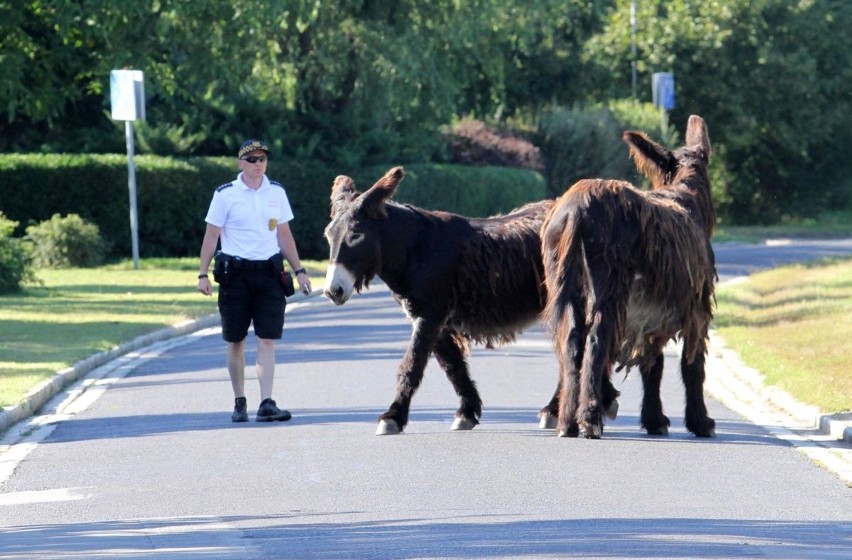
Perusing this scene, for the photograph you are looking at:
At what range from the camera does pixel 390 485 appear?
9.62 meters

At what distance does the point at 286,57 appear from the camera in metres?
37.7

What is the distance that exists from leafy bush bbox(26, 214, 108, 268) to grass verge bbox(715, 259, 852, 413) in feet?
38.8

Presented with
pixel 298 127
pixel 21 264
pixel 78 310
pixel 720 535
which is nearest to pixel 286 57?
pixel 298 127

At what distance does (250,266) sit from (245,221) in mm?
325

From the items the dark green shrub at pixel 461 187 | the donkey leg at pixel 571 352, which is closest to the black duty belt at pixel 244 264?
the donkey leg at pixel 571 352

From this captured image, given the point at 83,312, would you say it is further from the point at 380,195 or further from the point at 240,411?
the point at 380,195

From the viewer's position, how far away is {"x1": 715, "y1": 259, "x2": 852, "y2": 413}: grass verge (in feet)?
45.7

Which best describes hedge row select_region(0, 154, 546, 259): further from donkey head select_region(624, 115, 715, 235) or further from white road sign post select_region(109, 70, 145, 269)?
donkey head select_region(624, 115, 715, 235)

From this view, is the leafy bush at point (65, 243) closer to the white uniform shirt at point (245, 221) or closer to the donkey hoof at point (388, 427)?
the white uniform shirt at point (245, 221)

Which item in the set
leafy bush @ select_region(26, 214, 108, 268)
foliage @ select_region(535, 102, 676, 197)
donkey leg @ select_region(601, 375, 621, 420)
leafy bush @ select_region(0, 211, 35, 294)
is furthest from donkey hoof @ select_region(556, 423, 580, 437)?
foliage @ select_region(535, 102, 676, 197)

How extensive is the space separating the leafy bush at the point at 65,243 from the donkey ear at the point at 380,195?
20496 millimetres

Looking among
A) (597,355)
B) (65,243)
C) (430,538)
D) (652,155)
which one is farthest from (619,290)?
(65,243)

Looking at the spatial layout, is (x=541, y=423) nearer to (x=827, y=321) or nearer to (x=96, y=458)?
(x=96, y=458)

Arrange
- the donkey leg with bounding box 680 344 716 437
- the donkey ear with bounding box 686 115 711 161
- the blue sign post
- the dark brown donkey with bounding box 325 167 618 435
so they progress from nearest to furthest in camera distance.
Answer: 1. the donkey leg with bounding box 680 344 716 437
2. the dark brown donkey with bounding box 325 167 618 435
3. the donkey ear with bounding box 686 115 711 161
4. the blue sign post
